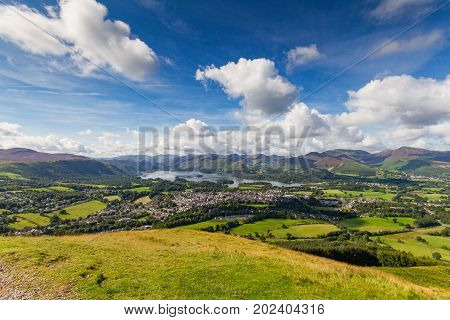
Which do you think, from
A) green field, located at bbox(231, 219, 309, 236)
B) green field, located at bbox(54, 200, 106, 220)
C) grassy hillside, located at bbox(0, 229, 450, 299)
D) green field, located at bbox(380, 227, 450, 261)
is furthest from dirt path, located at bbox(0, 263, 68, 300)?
green field, located at bbox(54, 200, 106, 220)

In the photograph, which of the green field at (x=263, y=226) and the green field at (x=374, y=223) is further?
the green field at (x=374, y=223)

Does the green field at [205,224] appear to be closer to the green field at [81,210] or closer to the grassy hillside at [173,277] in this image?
the green field at [81,210]

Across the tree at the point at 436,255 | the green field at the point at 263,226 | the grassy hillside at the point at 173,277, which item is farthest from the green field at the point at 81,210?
the tree at the point at 436,255

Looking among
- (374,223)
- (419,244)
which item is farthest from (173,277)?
(374,223)

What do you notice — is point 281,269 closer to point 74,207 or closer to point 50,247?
point 50,247

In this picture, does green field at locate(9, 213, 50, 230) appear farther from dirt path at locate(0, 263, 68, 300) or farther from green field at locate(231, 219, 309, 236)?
dirt path at locate(0, 263, 68, 300)

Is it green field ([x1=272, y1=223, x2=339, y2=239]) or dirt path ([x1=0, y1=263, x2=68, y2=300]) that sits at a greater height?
dirt path ([x1=0, y1=263, x2=68, y2=300])

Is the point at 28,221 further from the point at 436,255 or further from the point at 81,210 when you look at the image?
the point at 436,255
